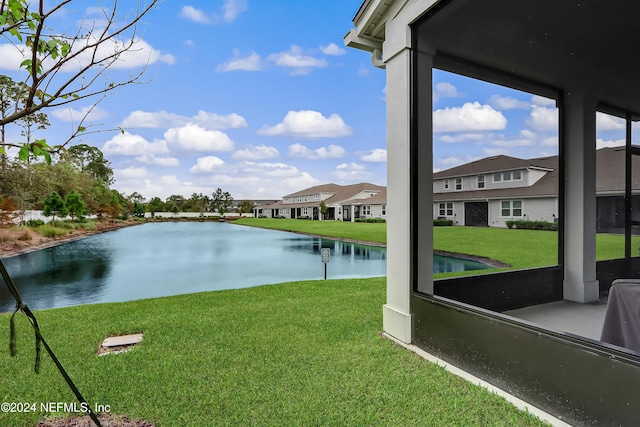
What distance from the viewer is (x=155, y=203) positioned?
156 feet

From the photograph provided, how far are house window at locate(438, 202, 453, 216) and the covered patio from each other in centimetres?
26

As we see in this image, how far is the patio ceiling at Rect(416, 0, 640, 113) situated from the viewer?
2.82 metres

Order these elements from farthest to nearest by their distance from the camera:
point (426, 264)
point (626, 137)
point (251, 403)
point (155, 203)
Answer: point (155, 203)
point (626, 137)
point (426, 264)
point (251, 403)

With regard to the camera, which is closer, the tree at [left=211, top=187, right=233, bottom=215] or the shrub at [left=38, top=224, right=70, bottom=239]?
the shrub at [left=38, top=224, right=70, bottom=239]

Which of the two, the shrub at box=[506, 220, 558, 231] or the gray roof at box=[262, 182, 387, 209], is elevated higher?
the gray roof at box=[262, 182, 387, 209]

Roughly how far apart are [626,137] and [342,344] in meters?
3.60

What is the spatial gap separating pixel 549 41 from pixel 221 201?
55.0 m

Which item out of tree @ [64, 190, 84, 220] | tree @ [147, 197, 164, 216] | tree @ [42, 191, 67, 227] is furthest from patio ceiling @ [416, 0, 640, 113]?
tree @ [147, 197, 164, 216]

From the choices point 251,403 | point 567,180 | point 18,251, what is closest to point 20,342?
point 251,403

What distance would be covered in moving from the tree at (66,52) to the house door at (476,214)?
3.11 meters

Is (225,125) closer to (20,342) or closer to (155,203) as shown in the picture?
(155,203)

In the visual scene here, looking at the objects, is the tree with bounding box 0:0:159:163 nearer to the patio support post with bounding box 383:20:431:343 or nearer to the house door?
the patio support post with bounding box 383:20:431:343

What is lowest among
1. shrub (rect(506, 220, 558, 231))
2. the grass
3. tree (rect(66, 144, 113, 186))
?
the grass

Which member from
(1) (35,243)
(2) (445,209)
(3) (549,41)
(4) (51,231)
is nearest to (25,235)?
(1) (35,243)
